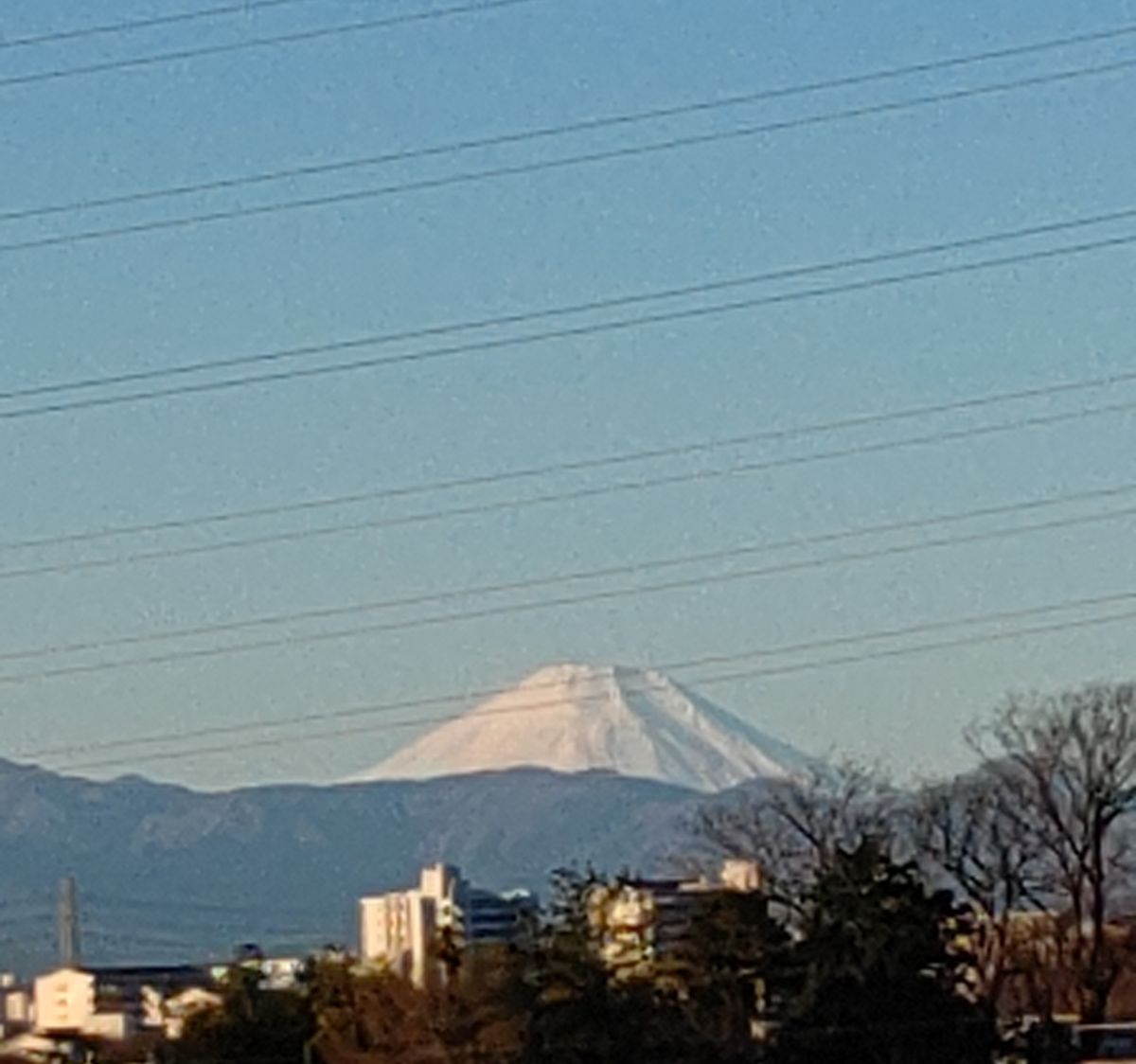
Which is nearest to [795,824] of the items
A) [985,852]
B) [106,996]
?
[985,852]

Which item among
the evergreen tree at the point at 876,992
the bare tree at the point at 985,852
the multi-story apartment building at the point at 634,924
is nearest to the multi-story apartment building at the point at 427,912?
the bare tree at the point at 985,852

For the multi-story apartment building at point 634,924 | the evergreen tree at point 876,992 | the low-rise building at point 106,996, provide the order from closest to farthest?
the evergreen tree at point 876,992, the multi-story apartment building at point 634,924, the low-rise building at point 106,996

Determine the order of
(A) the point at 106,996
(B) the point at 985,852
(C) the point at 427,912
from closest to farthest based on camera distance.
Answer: (B) the point at 985,852 < (A) the point at 106,996 < (C) the point at 427,912

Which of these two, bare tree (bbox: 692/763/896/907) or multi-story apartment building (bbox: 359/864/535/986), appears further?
multi-story apartment building (bbox: 359/864/535/986)

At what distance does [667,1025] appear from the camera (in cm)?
6069

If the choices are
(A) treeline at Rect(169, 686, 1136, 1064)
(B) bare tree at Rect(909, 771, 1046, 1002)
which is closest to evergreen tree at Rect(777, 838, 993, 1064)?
(A) treeline at Rect(169, 686, 1136, 1064)

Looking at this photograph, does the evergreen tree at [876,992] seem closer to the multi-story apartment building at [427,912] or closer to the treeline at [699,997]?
the treeline at [699,997]

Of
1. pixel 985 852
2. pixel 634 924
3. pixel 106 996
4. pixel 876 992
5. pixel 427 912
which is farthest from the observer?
pixel 427 912

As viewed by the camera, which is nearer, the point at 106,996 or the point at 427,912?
the point at 106,996

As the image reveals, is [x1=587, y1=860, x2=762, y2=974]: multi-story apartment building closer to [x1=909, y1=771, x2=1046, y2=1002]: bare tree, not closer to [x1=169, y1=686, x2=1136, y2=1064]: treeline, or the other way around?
[x1=169, y1=686, x2=1136, y2=1064]: treeline

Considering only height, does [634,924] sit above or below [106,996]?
below

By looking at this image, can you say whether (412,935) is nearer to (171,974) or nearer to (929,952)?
(171,974)

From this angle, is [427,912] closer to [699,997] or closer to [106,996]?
[106,996]

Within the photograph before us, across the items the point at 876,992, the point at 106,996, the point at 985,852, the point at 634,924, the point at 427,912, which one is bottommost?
the point at 876,992
